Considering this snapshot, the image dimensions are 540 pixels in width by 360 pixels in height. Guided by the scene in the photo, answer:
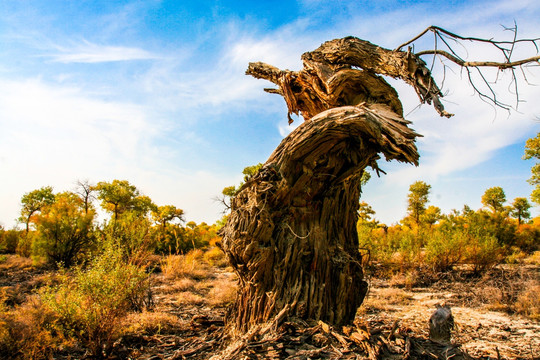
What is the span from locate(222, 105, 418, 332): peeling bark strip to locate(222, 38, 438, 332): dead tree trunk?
0.01m

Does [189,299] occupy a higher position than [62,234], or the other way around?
[62,234]

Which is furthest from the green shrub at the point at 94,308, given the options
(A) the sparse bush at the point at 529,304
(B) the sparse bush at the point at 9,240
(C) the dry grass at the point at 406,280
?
(B) the sparse bush at the point at 9,240

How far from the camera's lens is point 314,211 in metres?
4.45

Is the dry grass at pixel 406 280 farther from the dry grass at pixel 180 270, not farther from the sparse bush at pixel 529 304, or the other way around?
the dry grass at pixel 180 270

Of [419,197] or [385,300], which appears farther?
[419,197]

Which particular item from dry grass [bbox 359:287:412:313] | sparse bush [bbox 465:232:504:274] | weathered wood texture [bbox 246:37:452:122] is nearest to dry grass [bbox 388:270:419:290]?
dry grass [bbox 359:287:412:313]

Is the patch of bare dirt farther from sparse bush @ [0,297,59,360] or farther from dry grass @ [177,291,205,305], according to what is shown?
sparse bush @ [0,297,59,360]

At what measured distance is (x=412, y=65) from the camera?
417 centimetres

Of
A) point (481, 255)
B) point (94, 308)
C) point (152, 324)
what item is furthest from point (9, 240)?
point (481, 255)

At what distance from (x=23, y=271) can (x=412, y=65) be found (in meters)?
13.3

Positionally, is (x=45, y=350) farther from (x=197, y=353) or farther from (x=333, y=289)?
(x=333, y=289)

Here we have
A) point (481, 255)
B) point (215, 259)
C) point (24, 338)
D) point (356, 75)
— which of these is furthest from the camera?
point (215, 259)

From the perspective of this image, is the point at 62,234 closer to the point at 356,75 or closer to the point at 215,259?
the point at 215,259

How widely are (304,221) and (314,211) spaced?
0.21m
